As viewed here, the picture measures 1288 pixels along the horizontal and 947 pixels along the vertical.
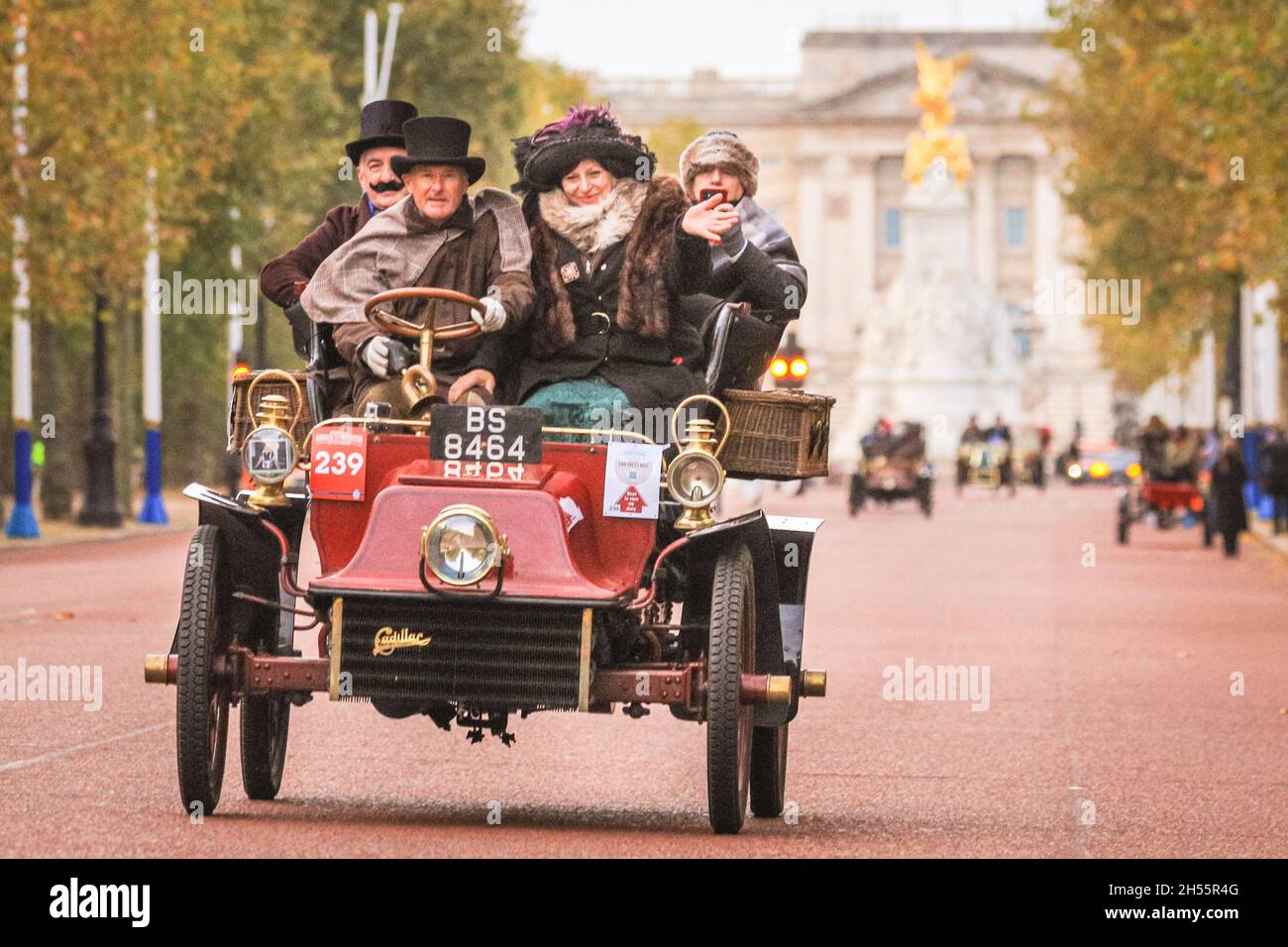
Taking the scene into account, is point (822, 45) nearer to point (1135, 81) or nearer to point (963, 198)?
point (963, 198)

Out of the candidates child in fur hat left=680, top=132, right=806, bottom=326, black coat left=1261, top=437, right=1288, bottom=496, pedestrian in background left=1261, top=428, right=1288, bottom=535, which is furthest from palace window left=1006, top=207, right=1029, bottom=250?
child in fur hat left=680, top=132, right=806, bottom=326

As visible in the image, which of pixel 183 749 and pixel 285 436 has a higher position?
pixel 285 436

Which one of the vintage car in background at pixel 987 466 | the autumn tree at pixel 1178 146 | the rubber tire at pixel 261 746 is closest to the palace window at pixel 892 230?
the vintage car in background at pixel 987 466

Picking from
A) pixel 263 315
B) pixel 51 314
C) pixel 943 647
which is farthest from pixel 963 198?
pixel 943 647

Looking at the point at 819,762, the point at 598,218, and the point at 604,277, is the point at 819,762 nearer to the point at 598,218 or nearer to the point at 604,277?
the point at 604,277

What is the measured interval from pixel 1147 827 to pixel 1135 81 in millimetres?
37106

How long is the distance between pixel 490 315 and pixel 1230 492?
2745cm

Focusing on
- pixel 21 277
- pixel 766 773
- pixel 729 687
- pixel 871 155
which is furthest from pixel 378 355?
pixel 871 155

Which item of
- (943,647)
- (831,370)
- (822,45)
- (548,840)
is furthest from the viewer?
(822,45)

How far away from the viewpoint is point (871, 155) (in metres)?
150

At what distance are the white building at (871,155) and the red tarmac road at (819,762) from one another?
415 ft

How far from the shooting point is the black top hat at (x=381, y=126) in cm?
1127

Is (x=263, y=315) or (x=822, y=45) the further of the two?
(x=822, y=45)

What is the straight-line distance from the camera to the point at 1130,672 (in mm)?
17906
